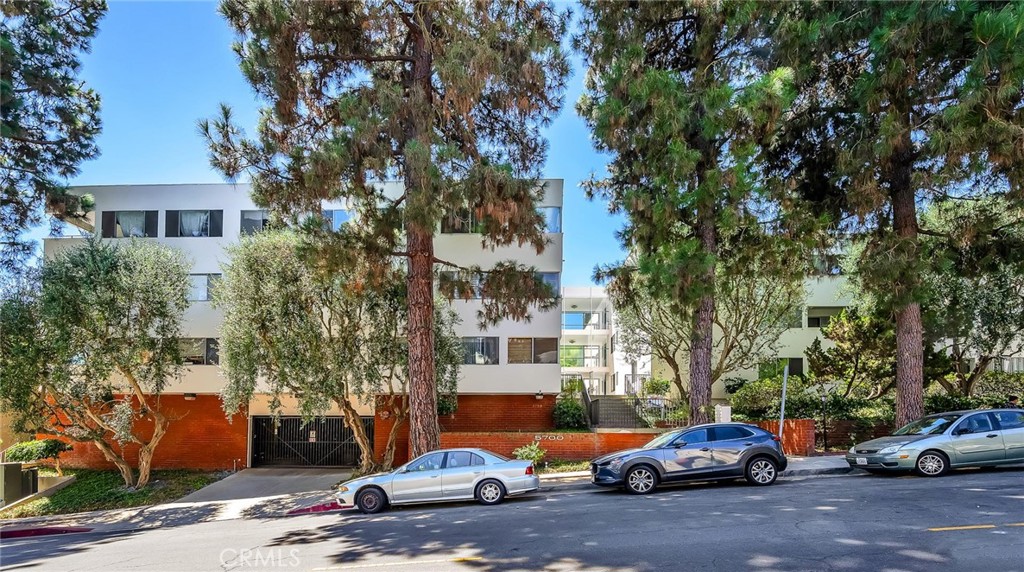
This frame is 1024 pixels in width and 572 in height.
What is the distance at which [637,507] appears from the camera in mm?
11180

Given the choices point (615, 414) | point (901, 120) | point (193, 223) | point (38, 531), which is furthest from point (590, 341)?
point (38, 531)

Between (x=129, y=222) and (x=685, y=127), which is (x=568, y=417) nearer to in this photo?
(x=685, y=127)

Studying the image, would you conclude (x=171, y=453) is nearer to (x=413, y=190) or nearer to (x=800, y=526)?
(x=413, y=190)

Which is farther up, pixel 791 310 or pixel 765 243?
pixel 765 243

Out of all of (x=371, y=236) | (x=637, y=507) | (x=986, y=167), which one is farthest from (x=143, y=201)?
(x=986, y=167)

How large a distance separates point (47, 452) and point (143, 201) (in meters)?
9.27

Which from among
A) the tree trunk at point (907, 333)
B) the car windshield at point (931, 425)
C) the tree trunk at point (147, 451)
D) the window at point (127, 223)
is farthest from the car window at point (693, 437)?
the window at point (127, 223)

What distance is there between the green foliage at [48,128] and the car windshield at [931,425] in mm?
23399

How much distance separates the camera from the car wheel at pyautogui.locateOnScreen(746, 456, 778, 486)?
43.1 feet

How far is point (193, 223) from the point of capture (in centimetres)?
2344

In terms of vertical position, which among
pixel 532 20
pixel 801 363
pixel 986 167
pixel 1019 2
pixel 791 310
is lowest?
pixel 801 363

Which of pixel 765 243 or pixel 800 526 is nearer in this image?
pixel 800 526

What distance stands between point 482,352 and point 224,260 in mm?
9855

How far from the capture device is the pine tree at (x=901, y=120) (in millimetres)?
13523
